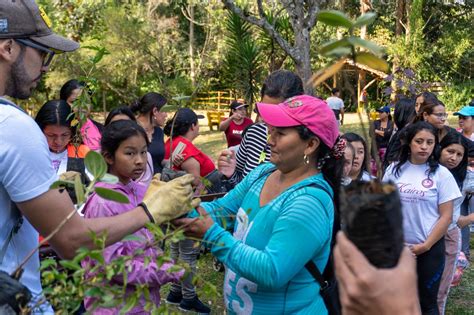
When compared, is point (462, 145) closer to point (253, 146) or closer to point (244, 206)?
point (253, 146)

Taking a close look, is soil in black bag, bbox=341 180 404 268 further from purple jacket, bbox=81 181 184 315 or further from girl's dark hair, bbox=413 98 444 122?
girl's dark hair, bbox=413 98 444 122

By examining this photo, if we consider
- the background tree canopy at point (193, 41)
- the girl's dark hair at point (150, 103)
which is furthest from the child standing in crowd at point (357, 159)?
the background tree canopy at point (193, 41)

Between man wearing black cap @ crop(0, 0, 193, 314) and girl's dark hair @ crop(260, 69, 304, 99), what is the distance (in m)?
1.84

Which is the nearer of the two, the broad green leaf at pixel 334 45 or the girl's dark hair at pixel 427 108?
the broad green leaf at pixel 334 45

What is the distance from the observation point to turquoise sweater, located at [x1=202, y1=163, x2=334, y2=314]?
2.14 m

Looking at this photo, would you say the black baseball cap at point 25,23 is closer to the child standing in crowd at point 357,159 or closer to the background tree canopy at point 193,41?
the child standing in crowd at point 357,159

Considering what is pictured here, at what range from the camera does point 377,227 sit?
112 centimetres

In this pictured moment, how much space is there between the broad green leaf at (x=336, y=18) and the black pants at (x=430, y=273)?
3.23 meters

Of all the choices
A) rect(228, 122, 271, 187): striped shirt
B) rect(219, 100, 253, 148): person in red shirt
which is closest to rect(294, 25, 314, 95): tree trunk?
rect(219, 100, 253, 148): person in red shirt

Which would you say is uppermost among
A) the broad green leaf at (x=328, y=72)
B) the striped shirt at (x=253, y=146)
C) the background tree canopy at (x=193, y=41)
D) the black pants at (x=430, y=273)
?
the broad green leaf at (x=328, y=72)

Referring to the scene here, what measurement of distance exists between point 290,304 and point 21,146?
1.23 meters

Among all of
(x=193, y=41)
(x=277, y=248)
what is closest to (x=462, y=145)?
(x=277, y=248)

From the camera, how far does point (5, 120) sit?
1.64 meters

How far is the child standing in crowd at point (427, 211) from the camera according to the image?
405 cm
